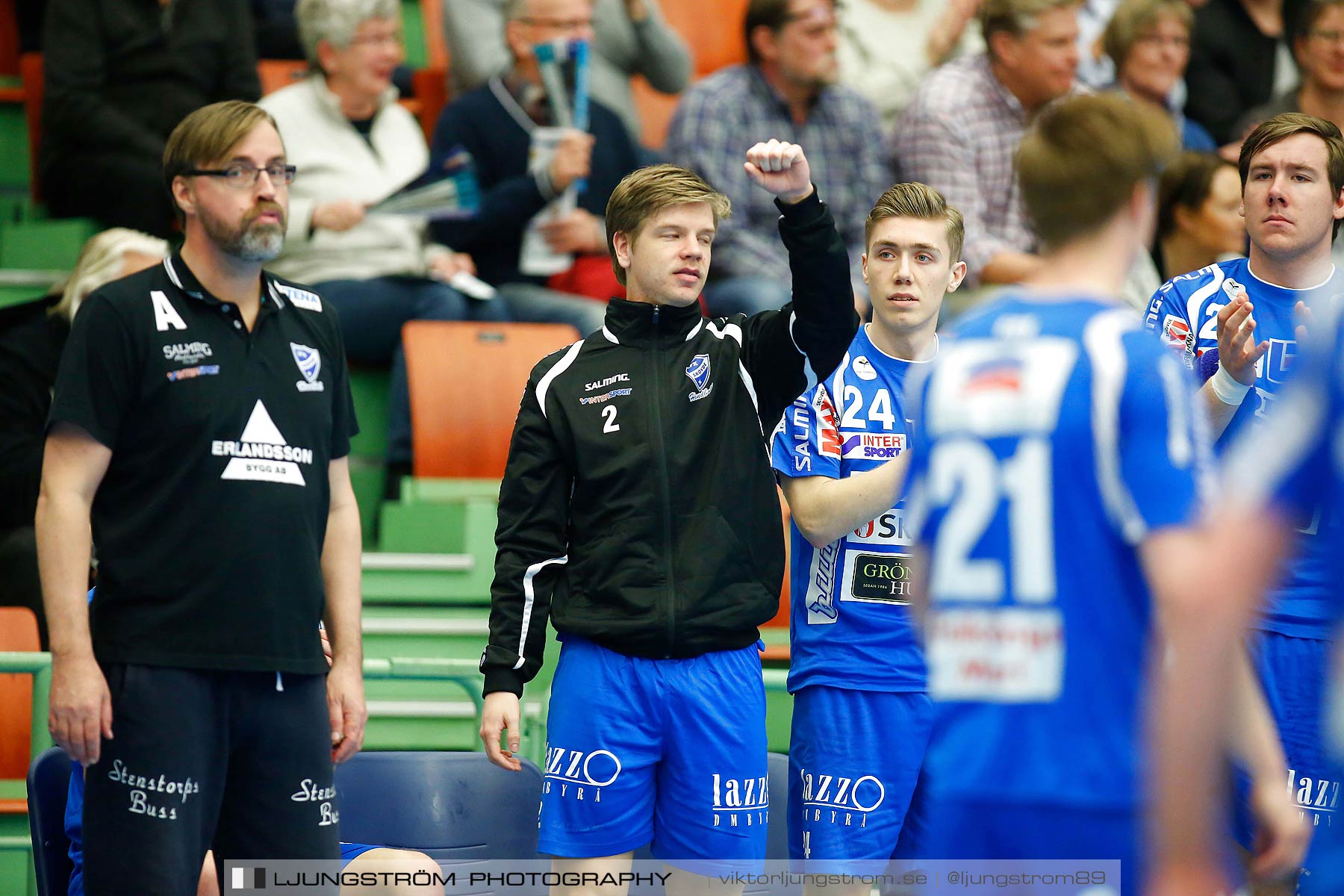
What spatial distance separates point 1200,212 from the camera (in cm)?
699

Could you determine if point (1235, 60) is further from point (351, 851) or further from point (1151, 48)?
point (351, 851)

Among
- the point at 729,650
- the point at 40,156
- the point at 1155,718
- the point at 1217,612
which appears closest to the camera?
the point at 1217,612

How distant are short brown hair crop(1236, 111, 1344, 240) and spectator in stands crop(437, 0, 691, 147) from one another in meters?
3.77

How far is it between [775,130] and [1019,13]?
4.40 ft

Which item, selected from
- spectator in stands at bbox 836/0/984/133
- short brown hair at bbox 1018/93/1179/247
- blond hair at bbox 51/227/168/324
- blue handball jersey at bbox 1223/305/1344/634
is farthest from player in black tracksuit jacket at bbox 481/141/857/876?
spectator in stands at bbox 836/0/984/133

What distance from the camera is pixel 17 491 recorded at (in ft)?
18.3

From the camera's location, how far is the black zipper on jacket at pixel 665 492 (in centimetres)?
373

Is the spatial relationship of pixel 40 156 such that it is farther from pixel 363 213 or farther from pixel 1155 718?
pixel 1155 718

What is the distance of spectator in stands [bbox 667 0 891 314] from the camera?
6895 mm

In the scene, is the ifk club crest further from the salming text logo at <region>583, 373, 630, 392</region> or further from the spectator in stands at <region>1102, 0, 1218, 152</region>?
the spectator in stands at <region>1102, 0, 1218, 152</region>

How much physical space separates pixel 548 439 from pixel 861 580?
35.6 inches

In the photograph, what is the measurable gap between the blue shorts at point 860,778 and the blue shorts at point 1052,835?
155 centimetres

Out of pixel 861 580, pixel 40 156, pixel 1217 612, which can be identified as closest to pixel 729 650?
pixel 861 580

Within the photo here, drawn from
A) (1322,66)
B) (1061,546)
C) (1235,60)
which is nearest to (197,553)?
(1061,546)
